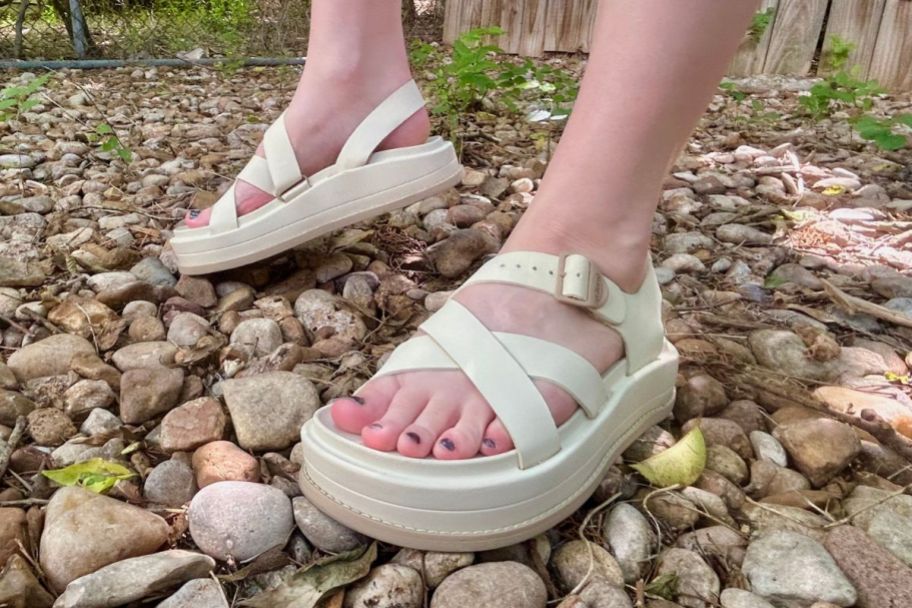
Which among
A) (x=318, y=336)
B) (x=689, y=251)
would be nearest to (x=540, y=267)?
(x=318, y=336)

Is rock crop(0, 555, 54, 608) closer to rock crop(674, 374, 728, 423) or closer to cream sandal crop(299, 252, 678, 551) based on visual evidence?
cream sandal crop(299, 252, 678, 551)

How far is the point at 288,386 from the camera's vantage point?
95 cm

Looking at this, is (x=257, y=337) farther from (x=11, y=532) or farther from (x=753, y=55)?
(x=753, y=55)

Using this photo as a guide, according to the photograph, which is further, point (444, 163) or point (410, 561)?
point (444, 163)

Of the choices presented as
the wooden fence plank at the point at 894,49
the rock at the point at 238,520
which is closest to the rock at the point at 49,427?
the rock at the point at 238,520

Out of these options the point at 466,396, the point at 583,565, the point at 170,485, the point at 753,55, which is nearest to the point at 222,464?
the point at 170,485

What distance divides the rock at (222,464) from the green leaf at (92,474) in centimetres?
7

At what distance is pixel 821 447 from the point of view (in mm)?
902

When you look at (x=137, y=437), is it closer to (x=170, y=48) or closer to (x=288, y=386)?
(x=288, y=386)

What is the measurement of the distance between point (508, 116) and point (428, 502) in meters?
1.92

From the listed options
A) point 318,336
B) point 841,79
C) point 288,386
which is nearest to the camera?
point 288,386

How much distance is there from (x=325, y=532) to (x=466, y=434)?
17 centimetres

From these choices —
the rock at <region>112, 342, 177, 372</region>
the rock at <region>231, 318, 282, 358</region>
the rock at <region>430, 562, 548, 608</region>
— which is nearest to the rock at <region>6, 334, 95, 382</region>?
the rock at <region>112, 342, 177, 372</region>

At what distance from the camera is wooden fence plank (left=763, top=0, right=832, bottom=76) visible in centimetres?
324
